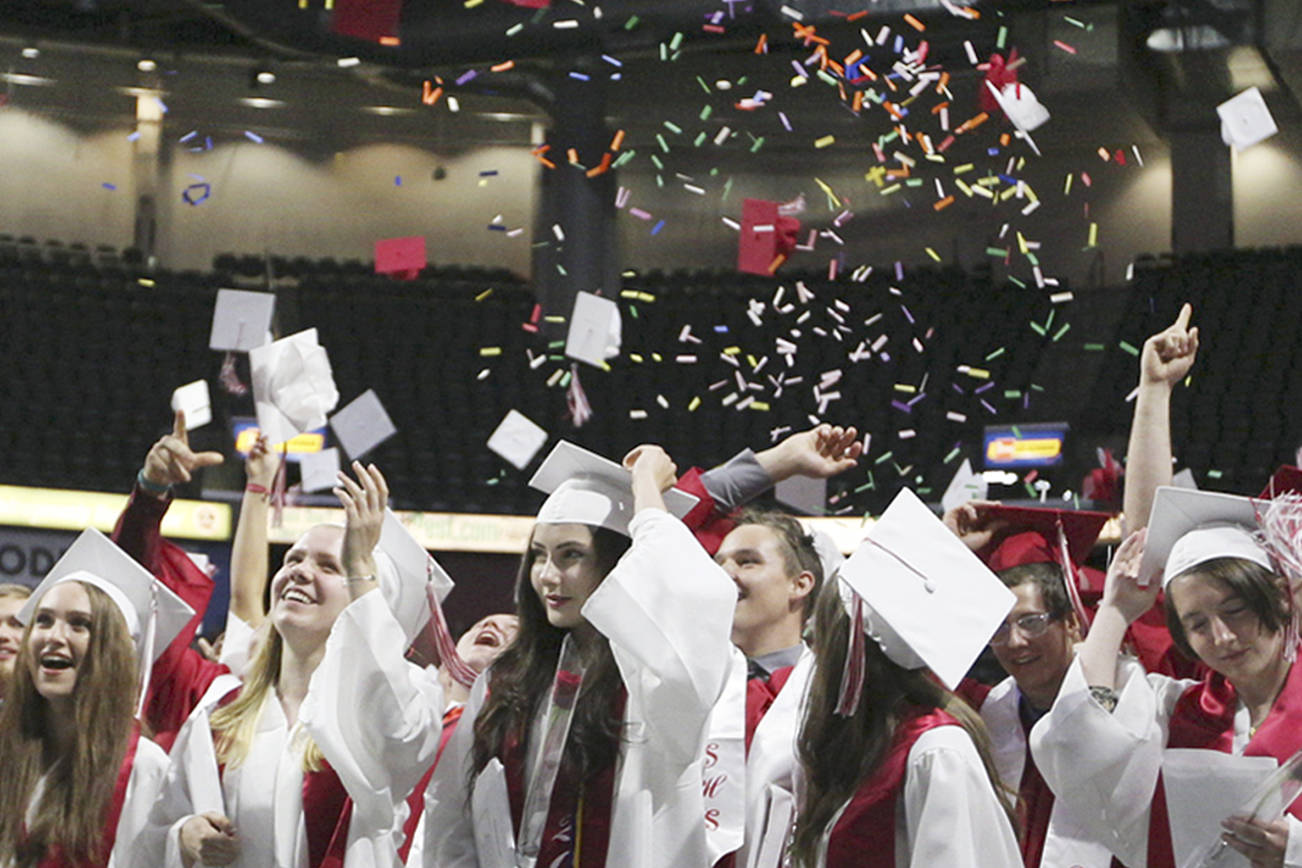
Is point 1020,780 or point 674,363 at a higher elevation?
point 1020,780

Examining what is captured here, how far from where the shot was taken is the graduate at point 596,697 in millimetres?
2461

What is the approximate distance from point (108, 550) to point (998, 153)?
39.8ft

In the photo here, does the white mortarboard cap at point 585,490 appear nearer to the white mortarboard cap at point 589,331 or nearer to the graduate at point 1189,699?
the graduate at point 1189,699

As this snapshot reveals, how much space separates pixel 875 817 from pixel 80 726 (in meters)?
1.56

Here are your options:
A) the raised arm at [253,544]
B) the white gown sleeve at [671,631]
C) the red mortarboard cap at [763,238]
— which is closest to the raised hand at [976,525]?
the white gown sleeve at [671,631]

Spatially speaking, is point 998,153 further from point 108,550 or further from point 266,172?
point 108,550

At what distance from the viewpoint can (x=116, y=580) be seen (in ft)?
10.4

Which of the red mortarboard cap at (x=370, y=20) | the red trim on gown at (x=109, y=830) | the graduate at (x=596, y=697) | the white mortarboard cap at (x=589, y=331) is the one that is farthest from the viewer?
the red mortarboard cap at (x=370, y=20)

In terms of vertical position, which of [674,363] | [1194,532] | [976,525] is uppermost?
[1194,532]

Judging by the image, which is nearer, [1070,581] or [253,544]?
[1070,581]

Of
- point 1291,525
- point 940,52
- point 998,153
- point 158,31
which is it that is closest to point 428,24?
point 158,31

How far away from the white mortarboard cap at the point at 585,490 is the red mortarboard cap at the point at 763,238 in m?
3.79

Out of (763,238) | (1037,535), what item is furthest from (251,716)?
(763,238)

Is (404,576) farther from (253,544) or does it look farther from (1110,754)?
(1110,754)
